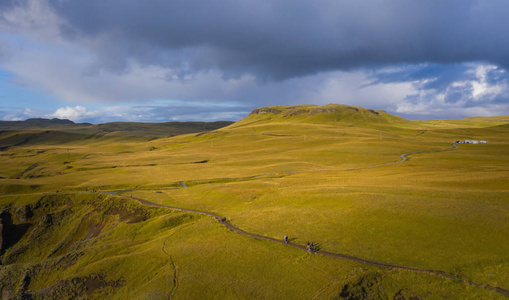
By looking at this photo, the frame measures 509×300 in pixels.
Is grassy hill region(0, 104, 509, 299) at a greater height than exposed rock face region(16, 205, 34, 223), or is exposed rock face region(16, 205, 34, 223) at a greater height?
grassy hill region(0, 104, 509, 299)

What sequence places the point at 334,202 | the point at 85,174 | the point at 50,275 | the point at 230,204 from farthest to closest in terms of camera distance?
the point at 85,174 → the point at 230,204 → the point at 334,202 → the point at 50,275

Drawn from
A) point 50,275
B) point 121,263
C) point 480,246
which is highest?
point 480,246

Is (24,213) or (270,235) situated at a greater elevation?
(270,235)

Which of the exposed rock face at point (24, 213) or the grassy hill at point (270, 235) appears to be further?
the exposed rock face at point (24, 213)

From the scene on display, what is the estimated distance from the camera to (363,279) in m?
35.4

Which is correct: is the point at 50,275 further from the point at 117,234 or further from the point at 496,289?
the point at 496,289

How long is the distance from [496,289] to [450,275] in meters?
4.31

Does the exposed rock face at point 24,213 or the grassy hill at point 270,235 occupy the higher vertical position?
the grassy hill at point 270,235

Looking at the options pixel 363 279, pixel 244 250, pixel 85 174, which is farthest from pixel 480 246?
pixel 85 174

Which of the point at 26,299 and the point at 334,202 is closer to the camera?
the point at 26,299

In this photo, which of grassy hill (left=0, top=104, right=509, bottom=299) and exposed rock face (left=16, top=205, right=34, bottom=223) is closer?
grassy hill (left=0, top=104, right=509, bottom=299)

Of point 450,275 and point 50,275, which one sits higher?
point 450,275

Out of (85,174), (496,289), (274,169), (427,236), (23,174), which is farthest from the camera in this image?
(23,174)

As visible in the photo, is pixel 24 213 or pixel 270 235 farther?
pixel 24 213
